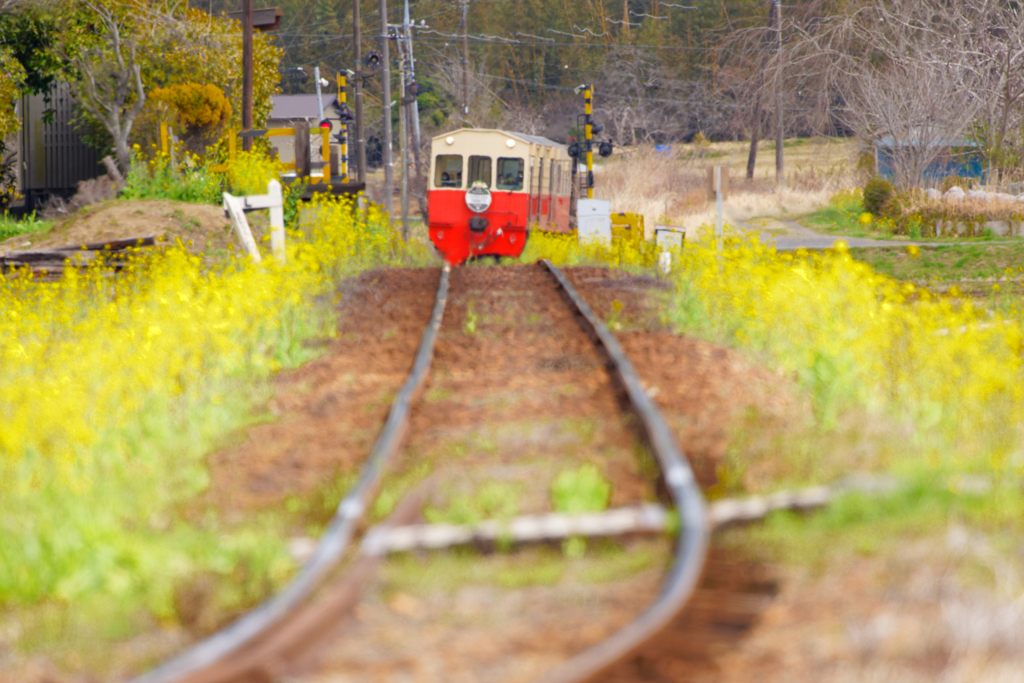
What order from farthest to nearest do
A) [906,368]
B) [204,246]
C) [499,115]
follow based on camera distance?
1. [499,115]
2. [204,246]
3. [906,368]

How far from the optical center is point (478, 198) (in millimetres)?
20547

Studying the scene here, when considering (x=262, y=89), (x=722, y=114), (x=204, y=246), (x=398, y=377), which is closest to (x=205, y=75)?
(x=262, y=89)

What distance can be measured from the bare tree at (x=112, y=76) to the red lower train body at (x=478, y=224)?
7788 millimetres

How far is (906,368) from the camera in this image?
285 inches

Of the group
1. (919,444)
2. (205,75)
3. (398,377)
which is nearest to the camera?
(919,444)

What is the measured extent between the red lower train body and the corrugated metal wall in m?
12.0

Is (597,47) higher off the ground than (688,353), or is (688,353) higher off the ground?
(597,47)

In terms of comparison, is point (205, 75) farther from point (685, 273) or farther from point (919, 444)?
point (919, 444)

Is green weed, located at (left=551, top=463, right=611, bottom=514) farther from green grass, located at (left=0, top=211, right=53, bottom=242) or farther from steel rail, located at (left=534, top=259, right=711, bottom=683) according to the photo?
green grass, located at (left=0, top=211, right=53, bottom=242)

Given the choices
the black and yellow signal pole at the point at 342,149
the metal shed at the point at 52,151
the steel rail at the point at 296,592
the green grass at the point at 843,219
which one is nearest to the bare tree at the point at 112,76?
the metal shed at the point at 52,151

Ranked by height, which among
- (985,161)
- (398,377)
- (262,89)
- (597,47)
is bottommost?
(398,377)

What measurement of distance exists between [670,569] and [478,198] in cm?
1702

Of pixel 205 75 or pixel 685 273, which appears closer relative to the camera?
pixel 685 273

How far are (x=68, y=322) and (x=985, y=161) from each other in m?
28.1
